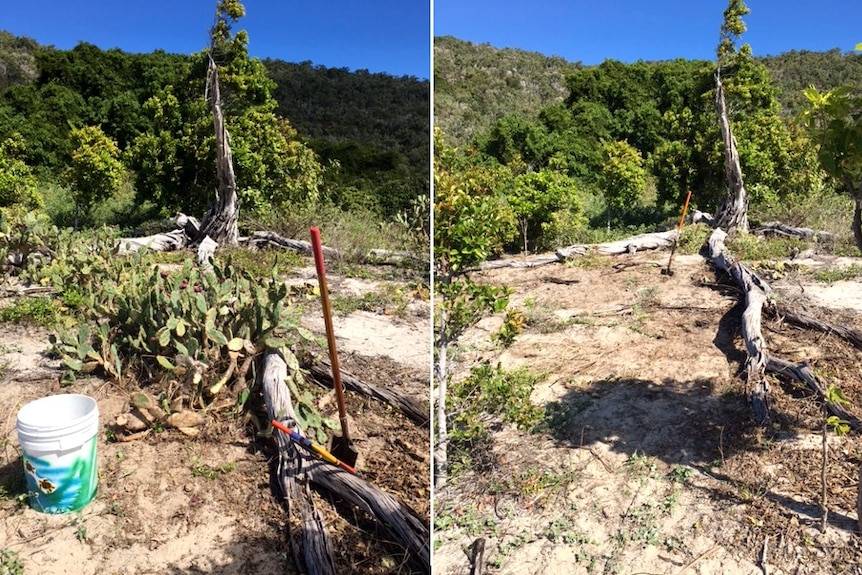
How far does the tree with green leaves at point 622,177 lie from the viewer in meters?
9.39

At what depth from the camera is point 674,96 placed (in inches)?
599

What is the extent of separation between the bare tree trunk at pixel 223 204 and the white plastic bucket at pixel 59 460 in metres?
5.19

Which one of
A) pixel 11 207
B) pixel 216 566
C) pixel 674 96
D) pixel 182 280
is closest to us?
pixel 216 566

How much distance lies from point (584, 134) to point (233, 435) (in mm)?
14174

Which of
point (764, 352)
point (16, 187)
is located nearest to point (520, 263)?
point (764, 352)

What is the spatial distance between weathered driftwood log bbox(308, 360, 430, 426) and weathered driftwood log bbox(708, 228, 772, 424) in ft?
5.22

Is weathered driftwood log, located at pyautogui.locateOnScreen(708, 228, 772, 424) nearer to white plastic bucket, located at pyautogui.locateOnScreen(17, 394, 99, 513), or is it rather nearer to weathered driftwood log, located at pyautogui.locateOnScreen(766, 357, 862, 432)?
weathered driftwood log, located at pyautogui.locateOnScreen(766, 357, 862, 432)

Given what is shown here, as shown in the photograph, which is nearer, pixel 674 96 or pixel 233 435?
pixel 233 435

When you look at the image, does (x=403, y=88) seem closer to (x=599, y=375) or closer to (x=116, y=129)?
(x=116, y=129)

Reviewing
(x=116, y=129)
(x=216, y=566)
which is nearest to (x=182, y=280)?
(x=216, y=566)

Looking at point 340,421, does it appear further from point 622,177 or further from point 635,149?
point 635,149

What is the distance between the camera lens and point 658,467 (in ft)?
9.40

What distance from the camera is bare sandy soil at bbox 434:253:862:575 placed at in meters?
2.36

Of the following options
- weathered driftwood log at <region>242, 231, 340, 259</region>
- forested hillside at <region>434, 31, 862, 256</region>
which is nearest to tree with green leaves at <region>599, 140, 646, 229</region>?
forested hillside at <region>434, 31, 862, 256</region>
